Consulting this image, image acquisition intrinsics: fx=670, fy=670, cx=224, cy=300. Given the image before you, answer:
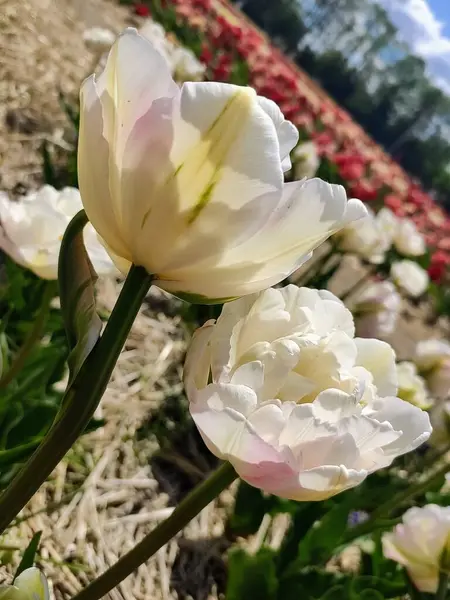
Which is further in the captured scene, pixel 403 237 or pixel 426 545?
pixel 403 237

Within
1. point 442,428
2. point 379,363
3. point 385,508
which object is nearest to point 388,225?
point 442,428

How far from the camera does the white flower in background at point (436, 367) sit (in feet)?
3.48

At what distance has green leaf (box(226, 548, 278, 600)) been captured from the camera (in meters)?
0.62

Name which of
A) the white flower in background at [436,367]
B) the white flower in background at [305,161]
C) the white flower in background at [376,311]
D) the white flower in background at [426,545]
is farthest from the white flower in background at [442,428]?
the white flower in background at [305,161]

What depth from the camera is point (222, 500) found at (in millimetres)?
923

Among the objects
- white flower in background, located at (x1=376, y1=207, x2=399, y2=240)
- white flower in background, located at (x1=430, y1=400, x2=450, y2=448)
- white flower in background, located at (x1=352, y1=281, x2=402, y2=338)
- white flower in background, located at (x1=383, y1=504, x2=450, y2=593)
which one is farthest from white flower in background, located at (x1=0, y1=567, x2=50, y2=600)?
white flower in background, located at (x1=376, y1=207, x2=399, y2=240)

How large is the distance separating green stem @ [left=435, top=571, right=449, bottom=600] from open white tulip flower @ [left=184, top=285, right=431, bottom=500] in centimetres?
29

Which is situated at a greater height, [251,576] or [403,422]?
[403,422]

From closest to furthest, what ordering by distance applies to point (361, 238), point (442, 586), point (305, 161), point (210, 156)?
point (210, 156)
point (442, 586)
point (361, 238)
point (305, 161)

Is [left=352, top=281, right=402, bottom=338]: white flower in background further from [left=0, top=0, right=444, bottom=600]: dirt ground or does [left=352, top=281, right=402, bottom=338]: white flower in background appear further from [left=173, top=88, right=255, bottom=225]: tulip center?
[left=173, top=88, right=255, bottom=225]: tulip center

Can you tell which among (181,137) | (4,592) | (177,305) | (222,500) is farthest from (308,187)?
(177,305)

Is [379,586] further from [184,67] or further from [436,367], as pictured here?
[184,67]

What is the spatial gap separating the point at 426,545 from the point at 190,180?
0.47 metres

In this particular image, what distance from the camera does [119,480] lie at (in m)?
0.80
